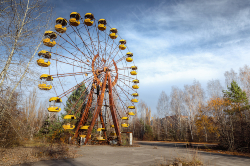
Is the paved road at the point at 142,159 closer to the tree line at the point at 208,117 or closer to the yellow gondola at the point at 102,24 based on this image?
the tree line at the point at 208,117

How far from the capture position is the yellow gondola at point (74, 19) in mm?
14578

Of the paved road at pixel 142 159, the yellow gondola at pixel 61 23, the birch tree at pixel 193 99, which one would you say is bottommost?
the paved road at pixel 142 159

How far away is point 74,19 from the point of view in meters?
14.6

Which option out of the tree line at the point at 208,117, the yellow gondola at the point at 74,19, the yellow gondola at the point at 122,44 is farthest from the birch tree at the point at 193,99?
the yellow gondola at the point at 74,19

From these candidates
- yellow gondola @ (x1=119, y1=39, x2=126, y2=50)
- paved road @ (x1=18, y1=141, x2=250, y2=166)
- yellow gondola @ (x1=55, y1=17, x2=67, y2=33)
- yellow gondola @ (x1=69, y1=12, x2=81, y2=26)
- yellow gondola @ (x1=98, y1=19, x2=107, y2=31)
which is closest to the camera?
paved road @ (x1=18, y1=141, x2=250, y2=166)

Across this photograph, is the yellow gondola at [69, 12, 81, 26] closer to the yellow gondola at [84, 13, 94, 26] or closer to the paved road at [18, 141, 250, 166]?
the yellow gondola at [84, 13, 94, 26]

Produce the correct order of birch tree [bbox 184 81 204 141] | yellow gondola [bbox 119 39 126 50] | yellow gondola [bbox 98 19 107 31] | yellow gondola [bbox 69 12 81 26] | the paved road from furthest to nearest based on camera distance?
birch tree [bbox 184 81 204 141] < yellow gondola [bbox 119 39 126 50] < yellow gondola [bbox 98 19 107 31] < yellow gondola [bbox 69 12 81 26] < the paved road

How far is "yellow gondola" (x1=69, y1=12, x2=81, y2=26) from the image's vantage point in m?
14.6

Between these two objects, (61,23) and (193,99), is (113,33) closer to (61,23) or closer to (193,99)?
(61,23)

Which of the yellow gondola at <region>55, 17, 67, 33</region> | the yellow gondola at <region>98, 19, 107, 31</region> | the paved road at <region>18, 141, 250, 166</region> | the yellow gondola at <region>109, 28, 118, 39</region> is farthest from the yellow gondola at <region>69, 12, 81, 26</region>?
the paved road at <region>18, 141, 250, 166</region>

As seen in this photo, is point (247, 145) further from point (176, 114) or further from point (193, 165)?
point (176, 114)

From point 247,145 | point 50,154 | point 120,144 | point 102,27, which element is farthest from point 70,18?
point 247,145

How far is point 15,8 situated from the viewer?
5418mm

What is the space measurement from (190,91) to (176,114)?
5945mm
